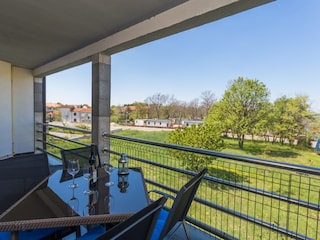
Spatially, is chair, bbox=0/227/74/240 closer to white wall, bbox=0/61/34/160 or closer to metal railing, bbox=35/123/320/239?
metal railing, bbox=35/123/320/239

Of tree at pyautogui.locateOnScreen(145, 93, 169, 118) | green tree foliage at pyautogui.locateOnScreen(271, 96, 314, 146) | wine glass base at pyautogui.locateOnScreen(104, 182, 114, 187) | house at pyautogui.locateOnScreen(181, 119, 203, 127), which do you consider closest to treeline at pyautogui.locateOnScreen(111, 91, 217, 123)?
tree at pyautogui.locateOnScreen(145, 93, 169, 118)

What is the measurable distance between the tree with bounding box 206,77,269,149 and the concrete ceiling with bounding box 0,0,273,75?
37.9ft

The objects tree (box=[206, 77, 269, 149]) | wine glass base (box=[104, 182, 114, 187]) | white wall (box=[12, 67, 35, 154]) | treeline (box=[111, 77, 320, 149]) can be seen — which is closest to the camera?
wine glass base (box=[104, 182, 114, 187])

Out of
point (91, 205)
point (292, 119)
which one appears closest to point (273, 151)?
point (292, 119)

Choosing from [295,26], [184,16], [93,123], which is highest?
[295,26]

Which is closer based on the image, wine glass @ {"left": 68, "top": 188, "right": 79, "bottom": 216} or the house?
wine glass @ {"left": 68, "top": 188, "right": 79, "bottom": 216}

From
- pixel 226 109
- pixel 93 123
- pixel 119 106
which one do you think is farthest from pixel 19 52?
pixel 226 109

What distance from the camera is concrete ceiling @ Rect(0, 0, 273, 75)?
6.59 ft

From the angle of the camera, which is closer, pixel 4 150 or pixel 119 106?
pixel 4 150

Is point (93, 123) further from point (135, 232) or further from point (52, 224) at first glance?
point (135, 232)

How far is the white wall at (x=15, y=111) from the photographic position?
190 inches

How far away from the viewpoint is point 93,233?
4.64ft

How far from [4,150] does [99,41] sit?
383 cm

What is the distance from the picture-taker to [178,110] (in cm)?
1151
